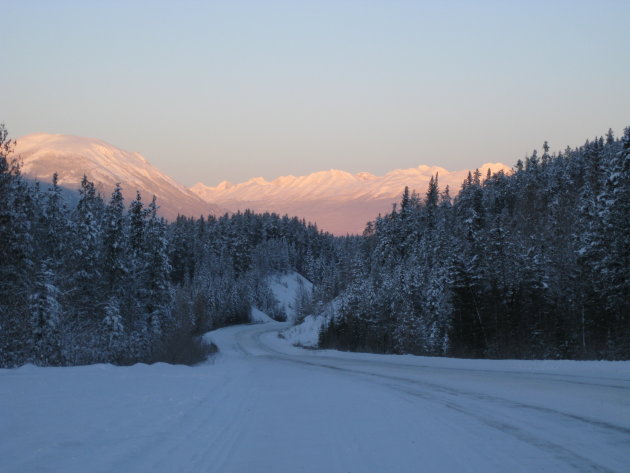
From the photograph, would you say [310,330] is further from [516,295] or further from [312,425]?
[312,425]

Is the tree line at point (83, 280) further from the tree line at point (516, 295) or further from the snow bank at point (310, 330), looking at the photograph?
the tree line at point (516, 295)

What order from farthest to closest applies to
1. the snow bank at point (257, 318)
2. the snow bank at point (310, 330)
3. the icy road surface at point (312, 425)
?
the snow bank at point (257, 318), the snow bank at point (310, 330), the icy road surface at point (312, 425)

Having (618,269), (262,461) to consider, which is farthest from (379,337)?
(262,461)

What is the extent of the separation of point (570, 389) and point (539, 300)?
3113cm

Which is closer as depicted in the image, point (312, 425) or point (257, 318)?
point (312, 425)

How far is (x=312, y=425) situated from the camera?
9.44 meters

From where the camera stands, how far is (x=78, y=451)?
6727 millimetres

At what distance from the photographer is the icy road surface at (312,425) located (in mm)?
6547

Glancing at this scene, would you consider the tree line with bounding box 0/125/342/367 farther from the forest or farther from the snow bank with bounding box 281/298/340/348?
the snow bank with bounding box 281/298/340/348

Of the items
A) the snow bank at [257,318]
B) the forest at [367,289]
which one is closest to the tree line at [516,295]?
the forest at [367,289]

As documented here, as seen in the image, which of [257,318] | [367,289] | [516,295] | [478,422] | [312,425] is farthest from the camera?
[257,318]

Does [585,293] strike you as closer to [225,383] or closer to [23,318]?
[225,383]

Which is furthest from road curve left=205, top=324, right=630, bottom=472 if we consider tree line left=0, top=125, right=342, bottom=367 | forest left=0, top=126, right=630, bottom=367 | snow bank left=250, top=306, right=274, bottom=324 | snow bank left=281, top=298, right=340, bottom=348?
snow bank left=250, top=306, right=274, bottom=324

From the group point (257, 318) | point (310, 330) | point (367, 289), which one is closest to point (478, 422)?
point (367, 289)
